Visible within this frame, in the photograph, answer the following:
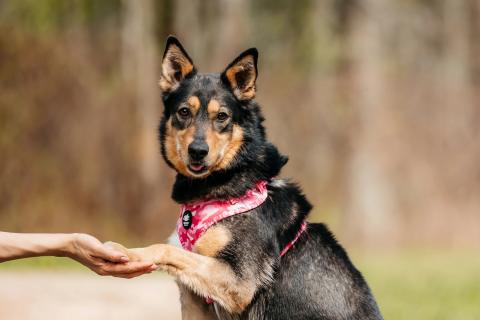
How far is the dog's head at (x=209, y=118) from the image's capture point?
504 cm

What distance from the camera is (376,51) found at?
62.6 feet

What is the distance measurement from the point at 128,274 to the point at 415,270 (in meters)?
8.95

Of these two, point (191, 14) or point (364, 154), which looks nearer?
point (364, 154)

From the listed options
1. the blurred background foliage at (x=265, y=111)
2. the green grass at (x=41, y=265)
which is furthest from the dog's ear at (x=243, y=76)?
the blurred background foliage at (x=265, y=111)

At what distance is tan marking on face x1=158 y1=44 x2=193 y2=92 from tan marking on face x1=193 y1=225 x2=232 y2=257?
1118mm

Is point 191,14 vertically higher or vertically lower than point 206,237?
higher

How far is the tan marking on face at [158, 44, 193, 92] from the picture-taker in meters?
5.26

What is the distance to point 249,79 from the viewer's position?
5199 millimetres

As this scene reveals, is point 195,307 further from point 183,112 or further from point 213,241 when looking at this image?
point 183,112

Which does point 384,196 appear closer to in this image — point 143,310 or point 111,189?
point 111,189

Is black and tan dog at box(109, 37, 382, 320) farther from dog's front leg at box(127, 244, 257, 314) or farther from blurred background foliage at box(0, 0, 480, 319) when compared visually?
blurred background foliage at box(0, 0, 480, 319)

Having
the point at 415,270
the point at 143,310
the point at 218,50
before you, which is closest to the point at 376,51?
the point at 218,50

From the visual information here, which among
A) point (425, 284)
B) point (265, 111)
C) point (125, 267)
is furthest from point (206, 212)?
point (265, 111)

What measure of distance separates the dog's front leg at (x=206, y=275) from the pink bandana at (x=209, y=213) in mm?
193
